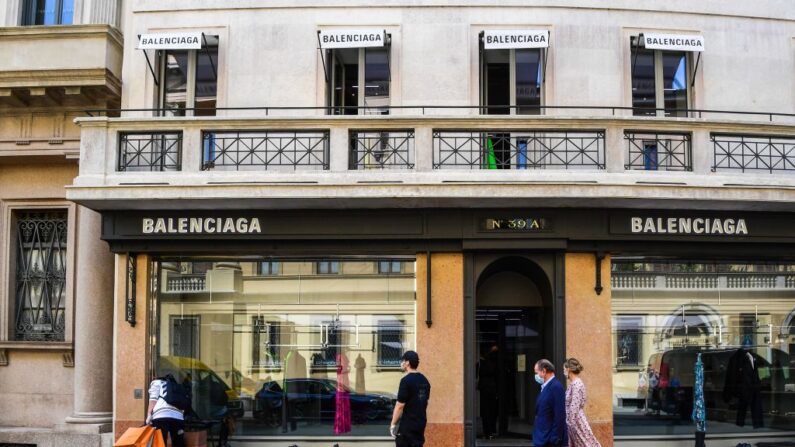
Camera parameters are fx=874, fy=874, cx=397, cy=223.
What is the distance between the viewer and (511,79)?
15508 millimetres

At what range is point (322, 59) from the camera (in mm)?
15266

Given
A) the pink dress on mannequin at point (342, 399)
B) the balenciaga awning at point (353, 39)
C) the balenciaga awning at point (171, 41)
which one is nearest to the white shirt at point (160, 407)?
the pink dress on mannequin at point (342, 399)

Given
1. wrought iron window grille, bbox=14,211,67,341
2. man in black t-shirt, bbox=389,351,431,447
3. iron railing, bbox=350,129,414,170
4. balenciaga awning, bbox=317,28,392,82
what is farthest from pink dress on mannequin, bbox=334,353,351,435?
wrought iron window grille, bbox=14,211,67,341

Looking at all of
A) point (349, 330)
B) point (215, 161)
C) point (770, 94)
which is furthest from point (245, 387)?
point (770, 94)

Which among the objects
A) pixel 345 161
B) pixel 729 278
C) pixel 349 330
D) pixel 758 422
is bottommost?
→ pixel 758 422

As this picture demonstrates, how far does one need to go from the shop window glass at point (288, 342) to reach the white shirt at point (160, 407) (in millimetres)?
1562

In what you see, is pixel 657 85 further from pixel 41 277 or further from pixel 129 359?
pixel 41 277

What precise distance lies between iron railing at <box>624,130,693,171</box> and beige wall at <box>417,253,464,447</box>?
338 centimetres

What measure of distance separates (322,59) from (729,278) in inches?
318

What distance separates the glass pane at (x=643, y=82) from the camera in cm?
1563

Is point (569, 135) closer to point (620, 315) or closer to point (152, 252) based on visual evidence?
point (620, 315)

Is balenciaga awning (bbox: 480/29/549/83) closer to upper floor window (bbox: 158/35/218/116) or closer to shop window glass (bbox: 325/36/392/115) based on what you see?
shop window glass (bbox: 325/36/392/115)

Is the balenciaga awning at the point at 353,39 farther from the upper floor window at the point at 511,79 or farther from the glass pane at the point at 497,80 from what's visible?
the glass pane at the point at 497,80

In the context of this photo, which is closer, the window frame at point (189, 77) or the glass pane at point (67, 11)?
the window frame at point (189, 77)
